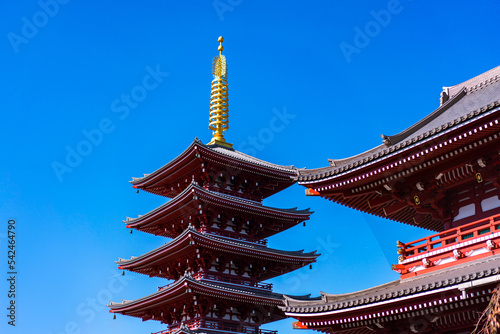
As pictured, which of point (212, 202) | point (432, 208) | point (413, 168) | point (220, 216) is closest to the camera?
point (413, 168)

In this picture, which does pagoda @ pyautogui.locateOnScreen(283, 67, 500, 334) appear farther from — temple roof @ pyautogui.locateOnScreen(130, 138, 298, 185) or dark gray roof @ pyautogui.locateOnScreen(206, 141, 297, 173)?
dark gray roof @ pyautogui.locateOnScreen(206, 141, 297, 173)

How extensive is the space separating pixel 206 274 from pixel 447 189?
19.8 meters

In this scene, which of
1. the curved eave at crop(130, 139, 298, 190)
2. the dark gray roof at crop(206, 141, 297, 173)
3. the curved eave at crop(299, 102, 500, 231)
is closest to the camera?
the curved eave at crop(299, 102, 500, 231)

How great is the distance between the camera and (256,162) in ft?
123

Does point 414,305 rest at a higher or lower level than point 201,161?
lower

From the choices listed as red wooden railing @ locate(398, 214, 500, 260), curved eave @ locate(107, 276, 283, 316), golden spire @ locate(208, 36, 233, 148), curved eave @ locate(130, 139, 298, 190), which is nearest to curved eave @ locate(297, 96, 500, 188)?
red wooden railing @ locate(398, 214, 500, 260)

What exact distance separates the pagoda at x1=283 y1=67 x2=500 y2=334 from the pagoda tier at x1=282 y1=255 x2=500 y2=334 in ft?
0.09

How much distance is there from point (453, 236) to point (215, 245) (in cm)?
1916

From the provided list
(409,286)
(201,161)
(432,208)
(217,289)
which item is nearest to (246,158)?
(201,161)

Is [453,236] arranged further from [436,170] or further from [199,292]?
[199,292]

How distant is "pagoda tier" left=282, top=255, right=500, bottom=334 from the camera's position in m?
14.1

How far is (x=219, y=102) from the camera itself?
42.3 m

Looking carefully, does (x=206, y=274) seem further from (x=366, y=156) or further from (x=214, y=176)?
(x=366, y=156)

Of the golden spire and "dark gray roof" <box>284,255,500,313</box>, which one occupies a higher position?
the golden spire
